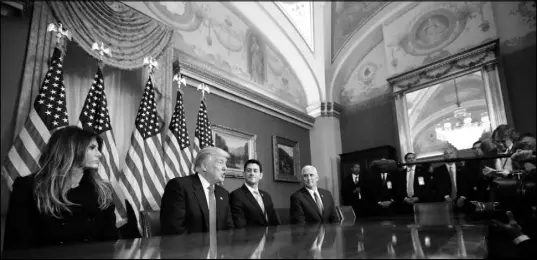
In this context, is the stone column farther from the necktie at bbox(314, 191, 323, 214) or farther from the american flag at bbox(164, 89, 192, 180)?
the american flag at bbox(164, 89, 192, 180)

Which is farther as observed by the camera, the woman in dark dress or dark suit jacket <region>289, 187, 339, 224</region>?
dark suit jacket <region>289, 187, 339, 224</region>

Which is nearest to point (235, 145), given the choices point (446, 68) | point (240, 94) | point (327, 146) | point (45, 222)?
point (240, 94)

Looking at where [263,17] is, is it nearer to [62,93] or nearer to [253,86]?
[253,86]

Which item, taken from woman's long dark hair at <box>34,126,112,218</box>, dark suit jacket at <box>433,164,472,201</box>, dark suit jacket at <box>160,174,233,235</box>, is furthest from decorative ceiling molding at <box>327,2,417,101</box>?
woman's long dark hair at <box>34,126,112,218</box>

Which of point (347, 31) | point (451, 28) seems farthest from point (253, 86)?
point (451, 28)

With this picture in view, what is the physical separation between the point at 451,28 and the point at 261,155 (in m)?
5.39

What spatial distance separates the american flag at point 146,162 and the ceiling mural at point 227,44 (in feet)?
5.98

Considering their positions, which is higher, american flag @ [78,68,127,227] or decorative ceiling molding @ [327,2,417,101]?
decorative ceiling molding @ [327,2,417,101]

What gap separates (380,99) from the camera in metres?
8.72

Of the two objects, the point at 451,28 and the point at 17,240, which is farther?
the point at 451,28

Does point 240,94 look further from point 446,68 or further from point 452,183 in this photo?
point 446,68

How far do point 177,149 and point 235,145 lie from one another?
2114 mm

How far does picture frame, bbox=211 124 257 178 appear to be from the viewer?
20.5 feet

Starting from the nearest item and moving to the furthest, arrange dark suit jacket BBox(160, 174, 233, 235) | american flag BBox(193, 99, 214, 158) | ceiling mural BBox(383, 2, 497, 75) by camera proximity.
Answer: dark suit jacket BBox(160, 174, 233, 235)
american flag BBox(193, 99, 214, 158)
ceiling mural BBox(383, 2, 497, 75)
